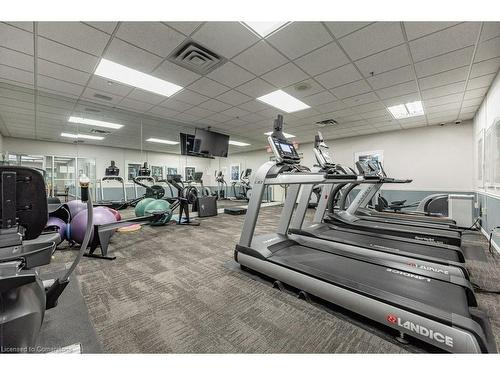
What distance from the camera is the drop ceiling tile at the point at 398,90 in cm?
393

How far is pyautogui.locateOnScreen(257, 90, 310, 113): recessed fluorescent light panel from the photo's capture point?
447 centimetres

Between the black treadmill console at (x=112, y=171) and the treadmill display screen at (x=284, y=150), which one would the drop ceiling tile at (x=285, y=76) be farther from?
the black treadmill console at (x=112, y=171)

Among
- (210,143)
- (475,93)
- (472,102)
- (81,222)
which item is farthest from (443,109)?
(81,222)

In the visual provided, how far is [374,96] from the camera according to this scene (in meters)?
4.46

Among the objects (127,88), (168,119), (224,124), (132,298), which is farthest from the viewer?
(224,124)

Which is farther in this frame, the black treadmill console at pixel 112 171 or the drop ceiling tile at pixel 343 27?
the black treadmill console at pixel 112 171

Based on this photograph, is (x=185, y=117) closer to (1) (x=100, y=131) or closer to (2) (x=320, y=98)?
(1) (x=100, y=131)

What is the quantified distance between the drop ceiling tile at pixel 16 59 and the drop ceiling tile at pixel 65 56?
0.23 metres

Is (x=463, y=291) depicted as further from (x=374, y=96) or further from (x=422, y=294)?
(x=374, y=96)

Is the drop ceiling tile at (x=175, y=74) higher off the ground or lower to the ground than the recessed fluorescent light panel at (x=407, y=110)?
higher

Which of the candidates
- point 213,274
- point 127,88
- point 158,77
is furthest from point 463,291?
point 127,88

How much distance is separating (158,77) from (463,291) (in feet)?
14.8

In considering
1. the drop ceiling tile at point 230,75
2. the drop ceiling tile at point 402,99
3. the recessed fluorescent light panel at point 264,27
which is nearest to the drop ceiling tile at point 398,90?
the drop ceiling tile at point 402,99

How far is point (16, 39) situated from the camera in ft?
8.52
